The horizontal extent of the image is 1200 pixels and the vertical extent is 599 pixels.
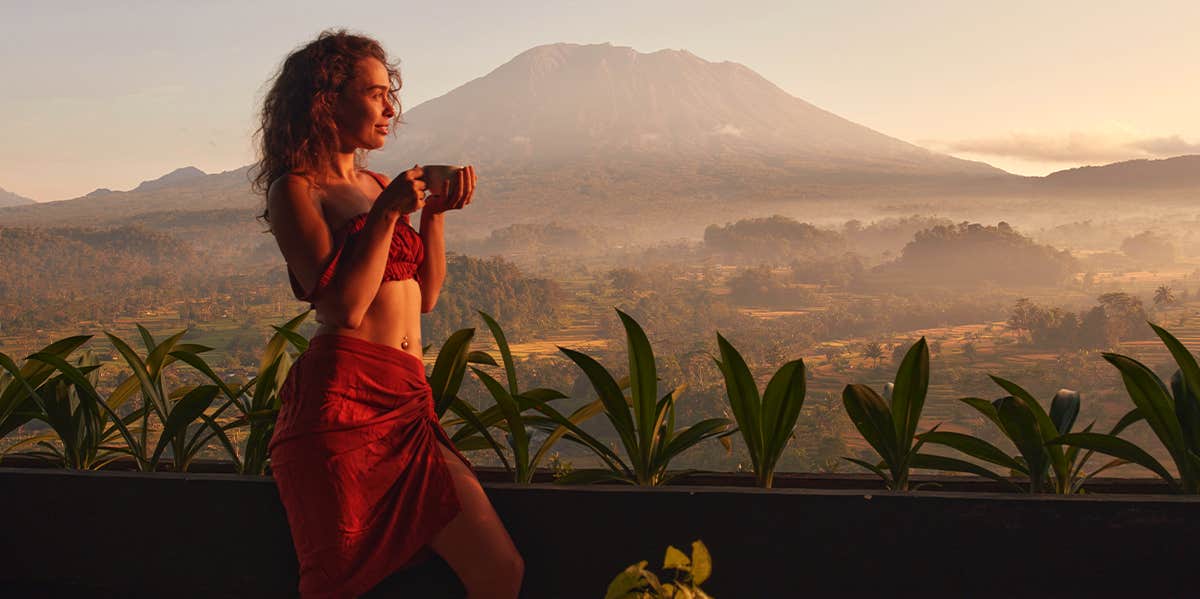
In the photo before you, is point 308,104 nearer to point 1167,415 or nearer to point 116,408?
point 116,408

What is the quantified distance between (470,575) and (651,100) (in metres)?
73.3

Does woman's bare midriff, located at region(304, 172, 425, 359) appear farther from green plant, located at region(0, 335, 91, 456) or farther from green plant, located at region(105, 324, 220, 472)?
green plant, located at region(0, 335, 91, 456)

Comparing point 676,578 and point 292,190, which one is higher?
point 292,190

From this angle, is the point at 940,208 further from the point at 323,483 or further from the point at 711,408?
the point at 323,483

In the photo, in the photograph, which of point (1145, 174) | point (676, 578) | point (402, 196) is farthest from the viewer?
point (1145, 174)

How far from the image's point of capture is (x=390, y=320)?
1.83 metres

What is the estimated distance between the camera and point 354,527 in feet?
5.92

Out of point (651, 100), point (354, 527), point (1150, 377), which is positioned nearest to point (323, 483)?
point (354, 527)

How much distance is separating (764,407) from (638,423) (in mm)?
318

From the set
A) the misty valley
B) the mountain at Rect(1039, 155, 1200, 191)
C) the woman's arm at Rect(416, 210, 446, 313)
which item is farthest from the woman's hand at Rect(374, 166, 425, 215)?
the mountain at Rect(1039, 155, 1200, 191)

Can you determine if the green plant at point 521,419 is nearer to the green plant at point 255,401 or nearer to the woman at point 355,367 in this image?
the woman at point 355,367

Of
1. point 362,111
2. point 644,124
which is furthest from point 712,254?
point 362,111

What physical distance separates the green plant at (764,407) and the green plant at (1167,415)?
65 cm

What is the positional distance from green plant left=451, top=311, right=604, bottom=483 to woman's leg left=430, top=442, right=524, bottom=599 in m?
0.39
